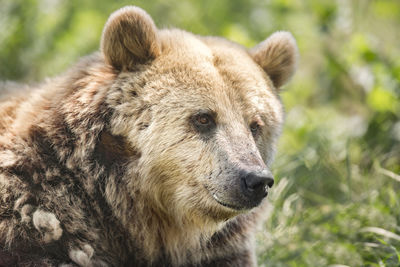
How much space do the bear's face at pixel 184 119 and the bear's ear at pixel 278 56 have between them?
48cm

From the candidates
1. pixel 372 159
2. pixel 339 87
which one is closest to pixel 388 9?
pixel 339 87

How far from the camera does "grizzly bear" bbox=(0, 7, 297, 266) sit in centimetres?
410

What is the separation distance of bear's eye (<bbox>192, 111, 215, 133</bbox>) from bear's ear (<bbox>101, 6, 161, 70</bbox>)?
603mm

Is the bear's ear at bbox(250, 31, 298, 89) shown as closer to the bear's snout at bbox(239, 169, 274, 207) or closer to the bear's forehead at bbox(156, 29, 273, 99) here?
the bear's forehead at bbox(156, 29, 273, 99)

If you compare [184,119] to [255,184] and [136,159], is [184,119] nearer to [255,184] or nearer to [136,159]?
[136,159]

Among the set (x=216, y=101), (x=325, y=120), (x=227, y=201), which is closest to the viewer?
(x=227, y=201)

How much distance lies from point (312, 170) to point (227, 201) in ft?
8.67

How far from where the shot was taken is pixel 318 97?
10.9 m

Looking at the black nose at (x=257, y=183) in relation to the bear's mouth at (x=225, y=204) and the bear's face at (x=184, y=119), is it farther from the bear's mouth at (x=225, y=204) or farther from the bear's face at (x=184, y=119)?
the bear's mouth at (x=225, y=204)

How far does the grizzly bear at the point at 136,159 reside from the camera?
13.4ft

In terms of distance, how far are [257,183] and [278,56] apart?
62.2 inches

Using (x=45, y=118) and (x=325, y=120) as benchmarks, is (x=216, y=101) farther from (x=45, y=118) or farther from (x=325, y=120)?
(x=325, y=120)

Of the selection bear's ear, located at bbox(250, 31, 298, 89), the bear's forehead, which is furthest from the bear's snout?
bear's ear, located at bbox(250, 31, 298, 89)

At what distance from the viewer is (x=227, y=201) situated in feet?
13.6
